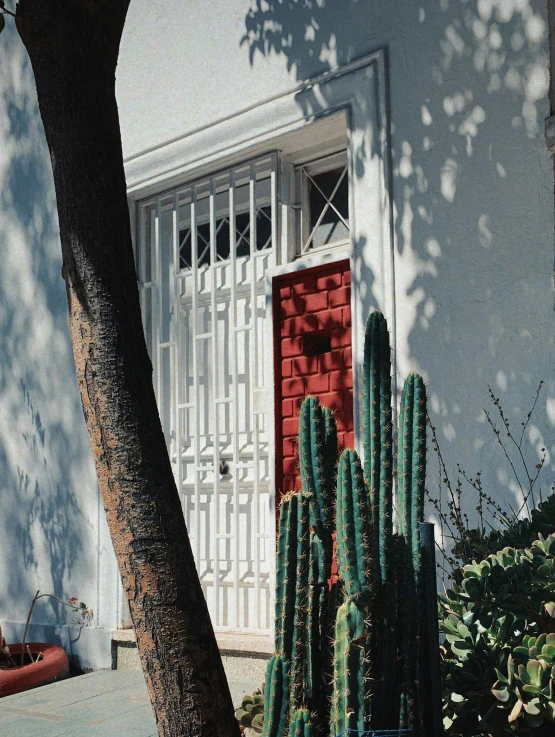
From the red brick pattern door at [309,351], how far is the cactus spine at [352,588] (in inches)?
98.5

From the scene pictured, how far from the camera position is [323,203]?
243 inches

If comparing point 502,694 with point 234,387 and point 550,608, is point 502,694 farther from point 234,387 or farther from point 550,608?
point 234,387

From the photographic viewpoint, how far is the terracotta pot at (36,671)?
6.23 meters

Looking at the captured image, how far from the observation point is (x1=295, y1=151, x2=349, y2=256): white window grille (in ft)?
19.8

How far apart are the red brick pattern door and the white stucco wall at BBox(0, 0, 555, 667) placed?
0.49 metres

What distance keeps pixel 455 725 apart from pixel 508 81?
337cm

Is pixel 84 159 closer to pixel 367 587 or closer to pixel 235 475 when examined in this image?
pixel 367 587

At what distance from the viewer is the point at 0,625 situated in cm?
768

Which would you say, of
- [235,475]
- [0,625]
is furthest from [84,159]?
[0,625]

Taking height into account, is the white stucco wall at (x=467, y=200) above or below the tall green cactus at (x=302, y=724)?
above

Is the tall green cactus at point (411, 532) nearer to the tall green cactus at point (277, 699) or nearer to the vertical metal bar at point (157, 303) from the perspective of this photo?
the tall green cactus at point (277, 699)

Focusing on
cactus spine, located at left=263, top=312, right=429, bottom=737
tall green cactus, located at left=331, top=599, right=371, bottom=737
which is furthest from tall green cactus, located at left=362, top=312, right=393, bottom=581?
tall green cactus, located at left=331, top=599, right=371, bottom=737

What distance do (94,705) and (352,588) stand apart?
11.8ft

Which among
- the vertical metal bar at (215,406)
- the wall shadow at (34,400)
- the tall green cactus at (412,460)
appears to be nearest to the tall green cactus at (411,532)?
the tall green cactus at (412,460)
